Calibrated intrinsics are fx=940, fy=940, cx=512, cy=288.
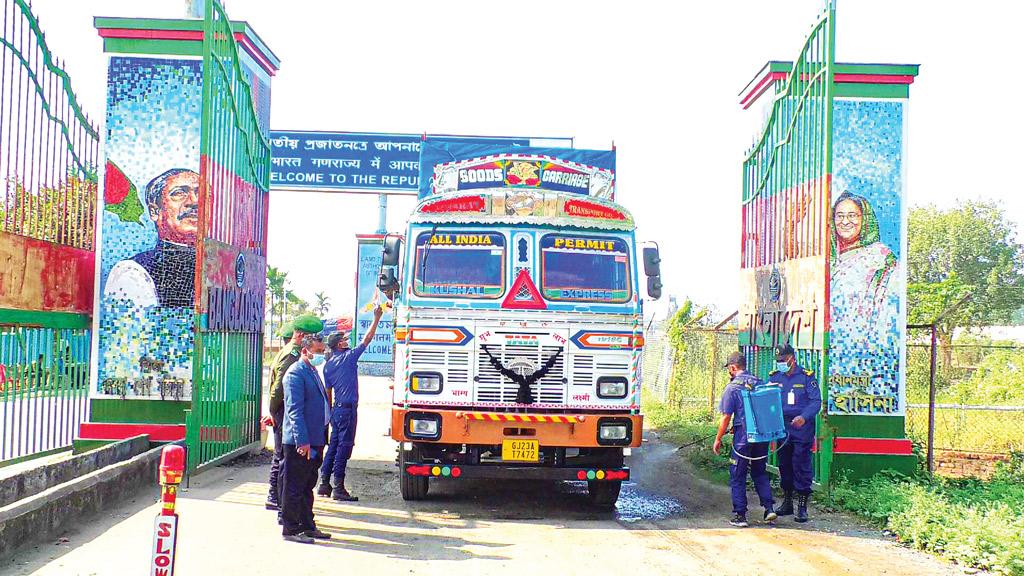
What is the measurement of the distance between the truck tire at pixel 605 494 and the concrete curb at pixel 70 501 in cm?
Result: 477

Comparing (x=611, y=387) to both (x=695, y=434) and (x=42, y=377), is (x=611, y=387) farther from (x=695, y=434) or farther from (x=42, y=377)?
(x=695, y=434)

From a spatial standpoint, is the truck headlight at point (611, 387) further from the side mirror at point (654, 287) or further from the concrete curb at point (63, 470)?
the concrete curb at point (63, 470)

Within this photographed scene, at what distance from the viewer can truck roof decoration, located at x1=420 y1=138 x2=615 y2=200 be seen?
33.4 ft

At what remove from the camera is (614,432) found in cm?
947

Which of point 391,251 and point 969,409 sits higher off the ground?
point 391,251

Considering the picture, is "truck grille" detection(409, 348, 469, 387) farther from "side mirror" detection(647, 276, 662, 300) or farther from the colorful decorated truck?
"side mirror" detection(647, 276, 662, 300)

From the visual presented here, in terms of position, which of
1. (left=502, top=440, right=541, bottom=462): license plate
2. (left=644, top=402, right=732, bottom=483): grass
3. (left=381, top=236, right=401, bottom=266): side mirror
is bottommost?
(left=644, top=402, right=732, bottom=483): grass

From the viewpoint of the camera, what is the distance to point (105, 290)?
1137 centimetres

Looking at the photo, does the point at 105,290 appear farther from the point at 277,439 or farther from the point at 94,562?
the point at 94,562

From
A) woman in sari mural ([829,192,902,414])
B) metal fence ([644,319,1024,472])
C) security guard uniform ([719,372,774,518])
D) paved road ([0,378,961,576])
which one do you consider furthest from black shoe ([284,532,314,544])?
metal fence ([644,319,1024,472])

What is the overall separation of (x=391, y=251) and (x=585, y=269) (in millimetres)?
2059

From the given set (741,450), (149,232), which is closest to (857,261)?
(741,450)

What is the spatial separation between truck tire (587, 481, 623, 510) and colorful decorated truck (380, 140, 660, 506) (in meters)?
0.01

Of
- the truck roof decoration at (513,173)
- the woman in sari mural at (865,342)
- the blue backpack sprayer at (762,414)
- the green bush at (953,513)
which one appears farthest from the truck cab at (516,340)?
the woman in sari mural at (865,342)
